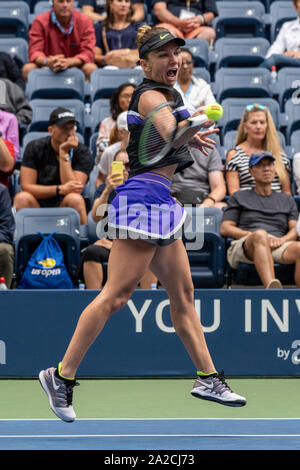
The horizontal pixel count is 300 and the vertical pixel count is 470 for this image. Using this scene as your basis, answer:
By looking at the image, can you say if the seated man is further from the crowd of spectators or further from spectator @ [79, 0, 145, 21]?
spectator @ [79, 0, 145, 21]

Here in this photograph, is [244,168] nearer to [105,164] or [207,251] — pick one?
[207,251]

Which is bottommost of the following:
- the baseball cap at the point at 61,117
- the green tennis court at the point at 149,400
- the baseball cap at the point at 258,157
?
the green tennis court at the point at 149,400

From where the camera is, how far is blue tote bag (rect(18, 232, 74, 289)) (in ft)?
19.4

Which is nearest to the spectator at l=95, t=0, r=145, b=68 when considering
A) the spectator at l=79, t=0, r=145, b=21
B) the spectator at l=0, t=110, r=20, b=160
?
the spectator at l=79, t=0, r=145, b=21

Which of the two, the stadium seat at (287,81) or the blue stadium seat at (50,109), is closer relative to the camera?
the blue stadium seat at (50,109)

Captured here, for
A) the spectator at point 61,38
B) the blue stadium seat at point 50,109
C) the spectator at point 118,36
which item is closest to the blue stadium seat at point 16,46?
the spectator at point 61,38

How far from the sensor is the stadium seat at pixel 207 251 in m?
6.20

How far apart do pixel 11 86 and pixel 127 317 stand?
3.05m

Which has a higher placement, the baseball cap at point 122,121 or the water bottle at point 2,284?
the baseball cap at point 122,121

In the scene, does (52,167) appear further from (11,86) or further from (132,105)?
(132,105)

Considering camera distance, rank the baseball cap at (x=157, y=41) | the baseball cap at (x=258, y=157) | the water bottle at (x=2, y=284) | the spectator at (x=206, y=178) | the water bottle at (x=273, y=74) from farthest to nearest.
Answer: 1. the water bottle at (x=273, y=74)
2. the spectator at (x=206, y=178)
3. the baseball cap at (x=258, y=157)
4. the water bottle at (x=2, y=284)
5. the baseball cap at (x=157, y=41)

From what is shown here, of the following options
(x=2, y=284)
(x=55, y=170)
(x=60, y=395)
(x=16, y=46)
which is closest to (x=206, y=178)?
(x=55, y=170)

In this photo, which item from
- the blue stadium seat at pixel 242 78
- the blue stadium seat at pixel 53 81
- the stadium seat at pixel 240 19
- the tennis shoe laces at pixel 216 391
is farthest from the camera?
the stadium seat at pixel 240 19

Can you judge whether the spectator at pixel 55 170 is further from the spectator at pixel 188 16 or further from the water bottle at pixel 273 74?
the water bottle at pixel 273 74
